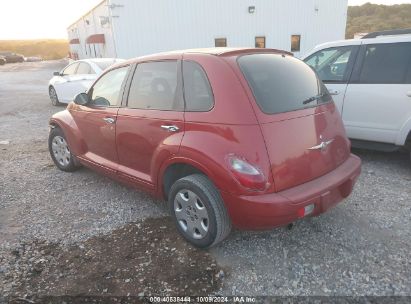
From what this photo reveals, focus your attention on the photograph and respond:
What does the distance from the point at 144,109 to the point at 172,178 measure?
743mm

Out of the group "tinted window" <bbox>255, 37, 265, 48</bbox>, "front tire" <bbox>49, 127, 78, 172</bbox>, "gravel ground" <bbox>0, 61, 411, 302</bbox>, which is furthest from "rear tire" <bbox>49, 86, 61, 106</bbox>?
"tinted window" <bbox>255, 37, 265, 48</bbox>

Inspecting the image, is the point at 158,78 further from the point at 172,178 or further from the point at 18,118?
the point at 18,118

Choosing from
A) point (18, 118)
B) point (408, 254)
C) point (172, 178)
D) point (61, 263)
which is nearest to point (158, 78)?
point (172, 178)

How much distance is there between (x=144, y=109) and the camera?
134 inches

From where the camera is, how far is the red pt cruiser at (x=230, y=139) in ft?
8.61

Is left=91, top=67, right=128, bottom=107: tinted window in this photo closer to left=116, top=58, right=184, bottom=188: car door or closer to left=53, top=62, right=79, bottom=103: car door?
left=116, top=58, right=184, bottom=188: car door

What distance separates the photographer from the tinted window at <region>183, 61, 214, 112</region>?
2908 millimetres

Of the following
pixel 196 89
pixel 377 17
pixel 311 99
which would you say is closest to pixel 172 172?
pixel 196 89

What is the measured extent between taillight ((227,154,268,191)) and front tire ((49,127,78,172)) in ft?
9.91

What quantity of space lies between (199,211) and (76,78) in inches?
346

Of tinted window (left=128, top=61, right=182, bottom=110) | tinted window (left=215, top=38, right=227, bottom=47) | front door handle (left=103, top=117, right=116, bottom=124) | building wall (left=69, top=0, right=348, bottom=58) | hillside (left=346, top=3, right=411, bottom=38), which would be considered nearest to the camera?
tinted window (left=128, top=61, right=182, bottom=110)

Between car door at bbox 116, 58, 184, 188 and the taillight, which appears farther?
car door at bbox 116, 58, 184, 188

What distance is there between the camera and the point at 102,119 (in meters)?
3.91

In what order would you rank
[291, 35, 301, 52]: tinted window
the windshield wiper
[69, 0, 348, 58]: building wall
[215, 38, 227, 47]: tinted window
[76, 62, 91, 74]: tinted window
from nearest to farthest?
the windshield wiper
[76, 62, 91, 74]: tinted window
[69, 0, 348, 58]: building wall
[215, 38, 227, 47]: tinted window
[291, 35, 301, 52]: tinted window
